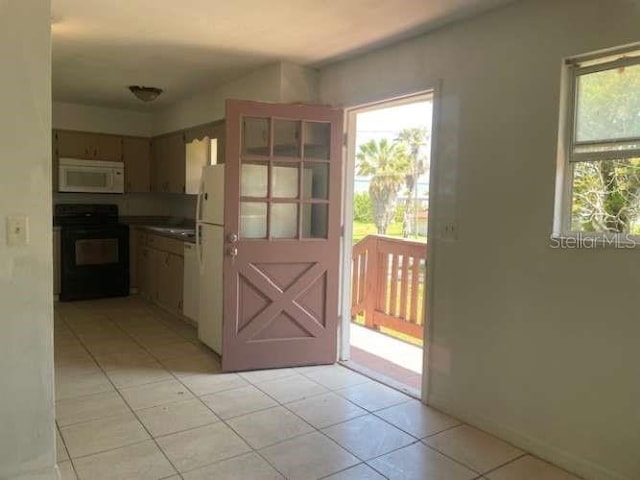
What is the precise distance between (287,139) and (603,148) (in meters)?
2.11

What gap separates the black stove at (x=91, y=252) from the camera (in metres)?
5.88

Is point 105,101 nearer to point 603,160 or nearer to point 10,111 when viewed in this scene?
point 10,111

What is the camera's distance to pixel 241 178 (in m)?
3.67

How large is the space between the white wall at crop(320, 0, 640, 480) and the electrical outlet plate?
219 cm

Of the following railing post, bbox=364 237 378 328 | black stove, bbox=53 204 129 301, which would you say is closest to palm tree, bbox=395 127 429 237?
railing post, bbox=364 237 378 328

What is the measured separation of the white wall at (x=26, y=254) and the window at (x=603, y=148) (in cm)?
243

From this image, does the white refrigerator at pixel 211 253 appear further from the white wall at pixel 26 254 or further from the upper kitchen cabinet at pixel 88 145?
the upper kitchen cabinet at pixel 88 145

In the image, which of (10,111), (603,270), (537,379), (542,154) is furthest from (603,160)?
(10,111)

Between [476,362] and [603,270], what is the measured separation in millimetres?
911

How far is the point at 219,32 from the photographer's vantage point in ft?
10.8

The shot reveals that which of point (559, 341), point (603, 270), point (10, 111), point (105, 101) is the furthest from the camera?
point (105, 101)

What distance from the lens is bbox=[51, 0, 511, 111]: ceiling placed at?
2.82 metres

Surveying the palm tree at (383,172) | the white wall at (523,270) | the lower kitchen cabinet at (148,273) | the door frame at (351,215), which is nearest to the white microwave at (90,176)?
the lower kitchen cabinet at (148,273)

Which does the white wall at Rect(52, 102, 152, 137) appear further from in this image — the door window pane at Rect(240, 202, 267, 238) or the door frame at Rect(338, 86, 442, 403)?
the door frame at Rect(338, 86, 442, 403)
